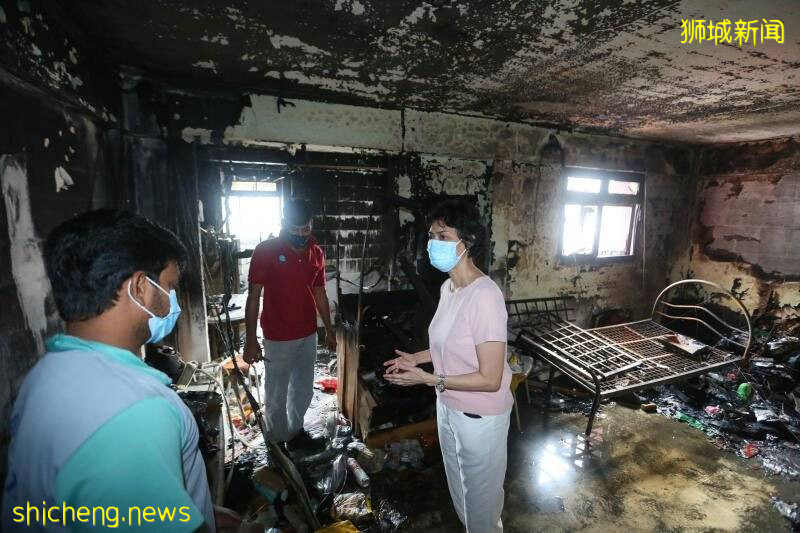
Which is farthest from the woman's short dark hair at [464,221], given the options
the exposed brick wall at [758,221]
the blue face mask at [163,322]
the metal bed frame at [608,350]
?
the exposed brick wall at [758,221]

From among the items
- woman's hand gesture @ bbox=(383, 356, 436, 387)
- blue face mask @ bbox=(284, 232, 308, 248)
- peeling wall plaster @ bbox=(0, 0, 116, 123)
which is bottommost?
woman's hand gesture @ bbox=(383, 356, 436, 387)

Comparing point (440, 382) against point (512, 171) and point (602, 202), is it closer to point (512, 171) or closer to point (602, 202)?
point (512, 171)

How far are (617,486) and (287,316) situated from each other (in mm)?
3429

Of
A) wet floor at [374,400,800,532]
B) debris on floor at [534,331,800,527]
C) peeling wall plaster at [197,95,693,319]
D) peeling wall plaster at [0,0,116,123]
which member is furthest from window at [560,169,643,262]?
peeling wall plaster at [0,0,116,123]

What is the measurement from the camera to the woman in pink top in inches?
71.9

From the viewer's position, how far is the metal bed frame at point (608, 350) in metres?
3.72

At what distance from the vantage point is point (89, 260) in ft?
3.20

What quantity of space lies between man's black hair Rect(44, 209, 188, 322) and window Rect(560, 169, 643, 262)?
5.67 m

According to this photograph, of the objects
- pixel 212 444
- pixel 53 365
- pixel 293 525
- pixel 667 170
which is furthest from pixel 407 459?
pixel 667 170

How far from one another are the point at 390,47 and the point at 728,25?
7.23 ft

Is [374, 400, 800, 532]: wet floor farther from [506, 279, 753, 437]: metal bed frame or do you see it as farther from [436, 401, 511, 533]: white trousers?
[436, 401, 511, 533]: white trousers

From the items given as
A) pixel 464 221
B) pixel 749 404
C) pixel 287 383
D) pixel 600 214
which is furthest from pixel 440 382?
pixel 600 214

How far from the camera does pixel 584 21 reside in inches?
86.3

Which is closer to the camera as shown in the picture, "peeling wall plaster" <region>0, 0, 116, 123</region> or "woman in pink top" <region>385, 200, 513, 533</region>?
"peeling wall plaster" <region>0, 0, 116, 123</region>
